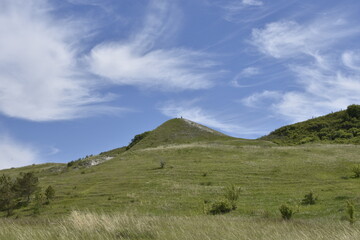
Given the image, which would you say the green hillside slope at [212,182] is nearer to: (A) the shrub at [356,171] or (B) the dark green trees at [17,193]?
(A) the shrub at [356,171]

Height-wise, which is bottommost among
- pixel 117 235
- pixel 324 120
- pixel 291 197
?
pixel 291 197

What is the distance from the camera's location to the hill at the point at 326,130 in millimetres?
71394

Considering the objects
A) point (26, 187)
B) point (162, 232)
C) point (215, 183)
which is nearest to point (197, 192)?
point (215, 183)

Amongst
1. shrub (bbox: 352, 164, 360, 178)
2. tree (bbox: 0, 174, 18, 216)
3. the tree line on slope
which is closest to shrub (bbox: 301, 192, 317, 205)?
shrub (bbox: 352, 164, 360, 178)

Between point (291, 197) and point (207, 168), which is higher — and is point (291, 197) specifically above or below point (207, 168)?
below

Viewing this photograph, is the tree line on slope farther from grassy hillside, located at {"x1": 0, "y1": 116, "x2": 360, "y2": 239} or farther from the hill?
the hill

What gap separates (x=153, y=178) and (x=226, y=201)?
52.1ft

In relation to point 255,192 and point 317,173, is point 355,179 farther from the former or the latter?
point 255,192

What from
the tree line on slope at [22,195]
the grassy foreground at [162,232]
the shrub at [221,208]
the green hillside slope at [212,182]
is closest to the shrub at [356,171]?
the green hillside slope at [212,182]

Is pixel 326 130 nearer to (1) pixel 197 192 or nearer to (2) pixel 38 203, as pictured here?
(1) pixel 197 192

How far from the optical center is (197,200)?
1166 inches

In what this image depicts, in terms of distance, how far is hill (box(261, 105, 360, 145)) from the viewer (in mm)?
71394

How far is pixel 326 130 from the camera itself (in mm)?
78938

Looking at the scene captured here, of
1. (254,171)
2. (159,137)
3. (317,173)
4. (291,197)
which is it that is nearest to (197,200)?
(291,197)
